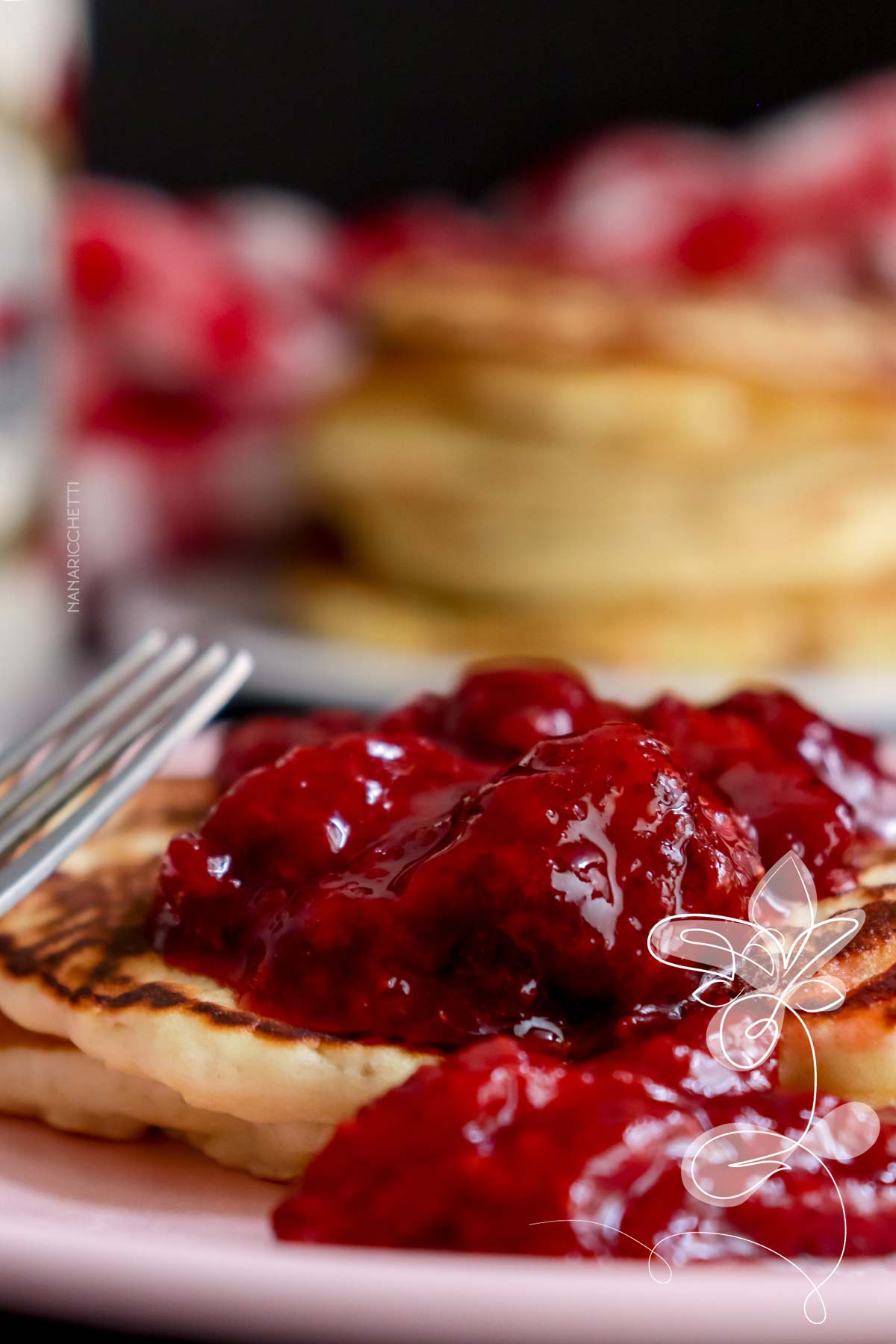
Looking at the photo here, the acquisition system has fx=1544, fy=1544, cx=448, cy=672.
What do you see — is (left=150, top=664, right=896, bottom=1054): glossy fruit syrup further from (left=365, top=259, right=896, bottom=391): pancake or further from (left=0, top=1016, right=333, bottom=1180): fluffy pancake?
(left=365, top=259, right=896, bottom=391): pancake

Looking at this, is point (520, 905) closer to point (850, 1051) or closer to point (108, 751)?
point (850, 1051)

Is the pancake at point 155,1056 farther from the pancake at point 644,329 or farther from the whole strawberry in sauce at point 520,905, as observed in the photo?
the pancake at point 644,329

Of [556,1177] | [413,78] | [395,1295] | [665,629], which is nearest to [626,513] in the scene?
[665,629]

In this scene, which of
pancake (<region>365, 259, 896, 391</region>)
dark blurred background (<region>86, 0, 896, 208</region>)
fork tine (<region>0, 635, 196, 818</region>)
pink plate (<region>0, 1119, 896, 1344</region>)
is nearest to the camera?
pink plate (<region>0, 1119, 896, 1344</region>)

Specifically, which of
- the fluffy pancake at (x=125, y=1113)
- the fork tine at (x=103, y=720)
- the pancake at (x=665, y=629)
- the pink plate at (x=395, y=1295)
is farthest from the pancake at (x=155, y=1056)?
the pancake at (x=665, y=629)

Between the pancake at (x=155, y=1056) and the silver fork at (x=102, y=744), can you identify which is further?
the silver fork at (x=102, y=744)

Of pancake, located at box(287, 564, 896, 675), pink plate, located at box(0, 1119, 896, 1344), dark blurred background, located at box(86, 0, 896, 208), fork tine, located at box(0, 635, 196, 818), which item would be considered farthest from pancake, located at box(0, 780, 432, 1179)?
dark blurred background, located at box(86, 0, 896, 208)

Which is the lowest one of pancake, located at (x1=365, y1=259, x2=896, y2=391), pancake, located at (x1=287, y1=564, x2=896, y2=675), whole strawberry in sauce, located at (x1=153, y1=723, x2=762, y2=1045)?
pancake, located at (x1=287, y1=564, x2=896, y2=675)
